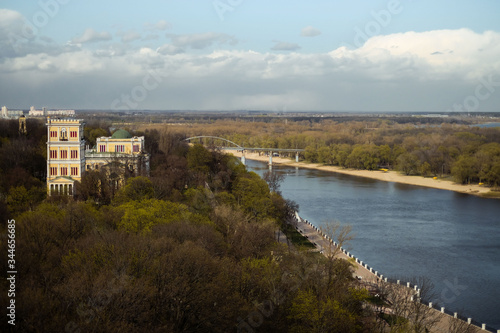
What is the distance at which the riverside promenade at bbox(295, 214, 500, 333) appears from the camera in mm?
17609

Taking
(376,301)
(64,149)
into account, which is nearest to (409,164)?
(64,149)

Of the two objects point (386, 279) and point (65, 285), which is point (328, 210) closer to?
point (386, 279)

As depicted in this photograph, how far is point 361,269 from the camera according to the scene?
2372 centimetres

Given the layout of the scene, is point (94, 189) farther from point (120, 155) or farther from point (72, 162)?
point (120, 155)

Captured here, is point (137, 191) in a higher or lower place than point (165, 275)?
higher

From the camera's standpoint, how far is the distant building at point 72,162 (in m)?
30.7

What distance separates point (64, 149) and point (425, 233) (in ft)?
67.3

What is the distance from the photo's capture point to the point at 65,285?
1220 centimetres

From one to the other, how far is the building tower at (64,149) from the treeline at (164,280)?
10.4 metres

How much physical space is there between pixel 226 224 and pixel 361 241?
9851mm

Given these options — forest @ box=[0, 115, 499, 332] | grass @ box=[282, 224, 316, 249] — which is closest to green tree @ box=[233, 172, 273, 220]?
forest @ box=[0, 115, 499, 332]

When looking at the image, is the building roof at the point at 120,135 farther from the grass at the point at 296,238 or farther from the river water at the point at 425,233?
the grass at the point at 296,238

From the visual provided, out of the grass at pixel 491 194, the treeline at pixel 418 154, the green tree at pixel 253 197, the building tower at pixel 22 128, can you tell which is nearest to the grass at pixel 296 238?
the green tree at pixel 253 197

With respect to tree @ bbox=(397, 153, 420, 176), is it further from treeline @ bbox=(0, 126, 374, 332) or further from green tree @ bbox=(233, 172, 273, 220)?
treeline @ bbox=(0, 126, 374, 332)
